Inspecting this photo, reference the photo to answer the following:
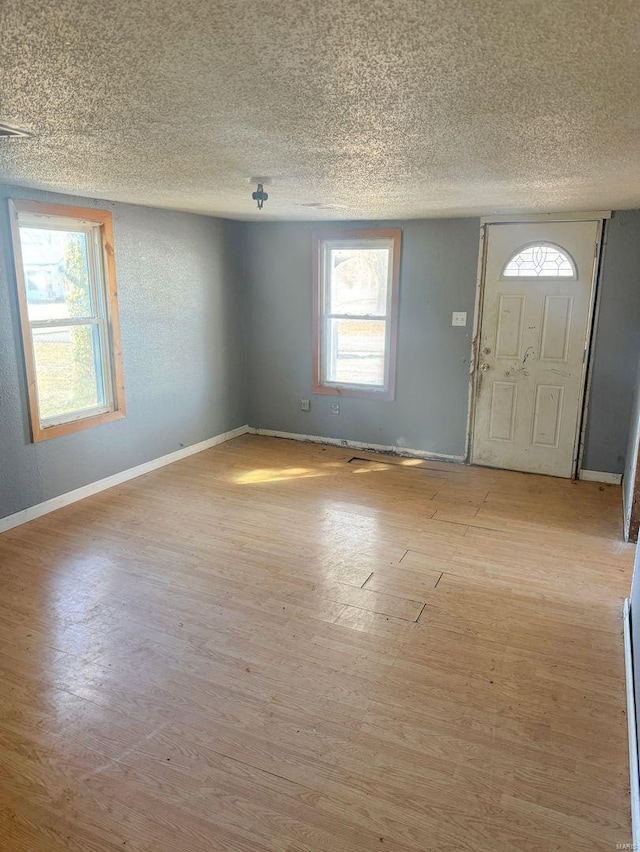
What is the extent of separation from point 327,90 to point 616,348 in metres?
3.72

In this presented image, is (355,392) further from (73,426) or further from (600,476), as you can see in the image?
(73,426)

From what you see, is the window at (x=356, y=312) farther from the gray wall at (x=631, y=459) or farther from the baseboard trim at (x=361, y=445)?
the gray wall at (x=631, y=459)

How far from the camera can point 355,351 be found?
560 centimetres

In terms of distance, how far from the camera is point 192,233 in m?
5.11

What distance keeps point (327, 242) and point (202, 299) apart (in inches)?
51.6

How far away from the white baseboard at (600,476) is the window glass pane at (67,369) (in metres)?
4.00

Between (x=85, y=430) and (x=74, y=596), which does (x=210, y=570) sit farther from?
(x=85, y=430)

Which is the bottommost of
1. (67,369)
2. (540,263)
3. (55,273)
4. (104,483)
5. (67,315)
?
(104,483)

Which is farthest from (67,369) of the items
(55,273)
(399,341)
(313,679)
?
(313,679)

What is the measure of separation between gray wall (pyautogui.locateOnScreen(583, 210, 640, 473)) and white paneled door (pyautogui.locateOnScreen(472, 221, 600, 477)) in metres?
0.11

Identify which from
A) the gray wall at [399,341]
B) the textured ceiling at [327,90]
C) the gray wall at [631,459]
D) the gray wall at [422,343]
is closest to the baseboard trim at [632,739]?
the gray wall at [631,459]

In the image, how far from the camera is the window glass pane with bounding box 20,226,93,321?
3.84 metres

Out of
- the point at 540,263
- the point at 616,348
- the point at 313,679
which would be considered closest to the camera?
the point at 313,679

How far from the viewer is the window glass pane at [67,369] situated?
4.00 m
